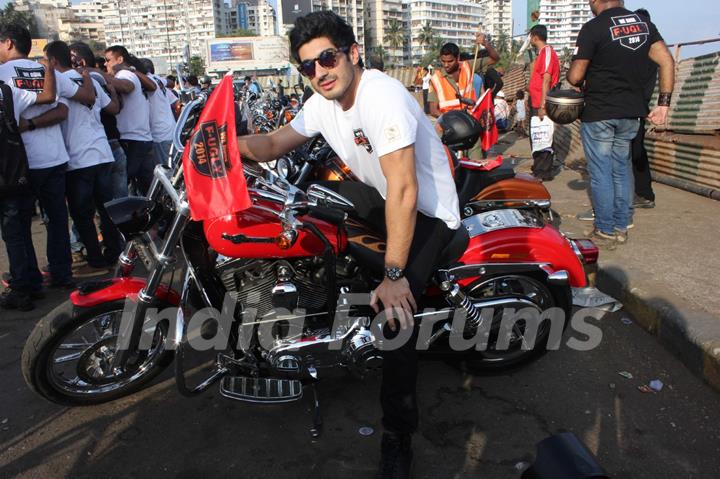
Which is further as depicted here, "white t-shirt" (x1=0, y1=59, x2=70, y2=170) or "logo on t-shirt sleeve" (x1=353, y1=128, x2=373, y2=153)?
"white t-shirt" (x1=0, y1=59, x2=70, y2=170)

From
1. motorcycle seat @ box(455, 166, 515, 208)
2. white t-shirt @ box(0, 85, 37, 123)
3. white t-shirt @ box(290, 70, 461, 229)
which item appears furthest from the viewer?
white t-shirt @ box(0, 85, 37, 123)

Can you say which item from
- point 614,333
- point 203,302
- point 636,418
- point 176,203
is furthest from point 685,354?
point 176,203

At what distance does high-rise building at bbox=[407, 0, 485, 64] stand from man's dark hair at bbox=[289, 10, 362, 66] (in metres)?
141

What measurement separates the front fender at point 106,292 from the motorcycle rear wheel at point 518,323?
173 cm

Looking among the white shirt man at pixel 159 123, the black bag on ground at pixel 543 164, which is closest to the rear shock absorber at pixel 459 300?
the white shirt man at pixel 159 123

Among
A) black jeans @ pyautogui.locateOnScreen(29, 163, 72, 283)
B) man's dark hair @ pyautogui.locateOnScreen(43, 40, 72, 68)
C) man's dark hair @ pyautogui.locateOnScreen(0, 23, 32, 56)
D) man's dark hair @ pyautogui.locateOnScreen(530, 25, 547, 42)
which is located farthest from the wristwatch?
man's dark hair @ pyautogui.locateOnScreen(530, 25, 547, 42)

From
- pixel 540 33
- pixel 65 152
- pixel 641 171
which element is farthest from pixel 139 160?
pixel 540 33

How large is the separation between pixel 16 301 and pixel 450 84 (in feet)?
15.6

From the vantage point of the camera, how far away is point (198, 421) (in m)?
2.73

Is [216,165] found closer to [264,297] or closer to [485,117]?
[264,297]

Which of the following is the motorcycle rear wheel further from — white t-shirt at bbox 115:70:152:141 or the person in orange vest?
white t-shirt at bbox 115:70:152:141

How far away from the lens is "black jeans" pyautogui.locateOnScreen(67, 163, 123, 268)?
15.0 ft

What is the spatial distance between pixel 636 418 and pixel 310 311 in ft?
5.48

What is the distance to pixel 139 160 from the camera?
18.8ft
